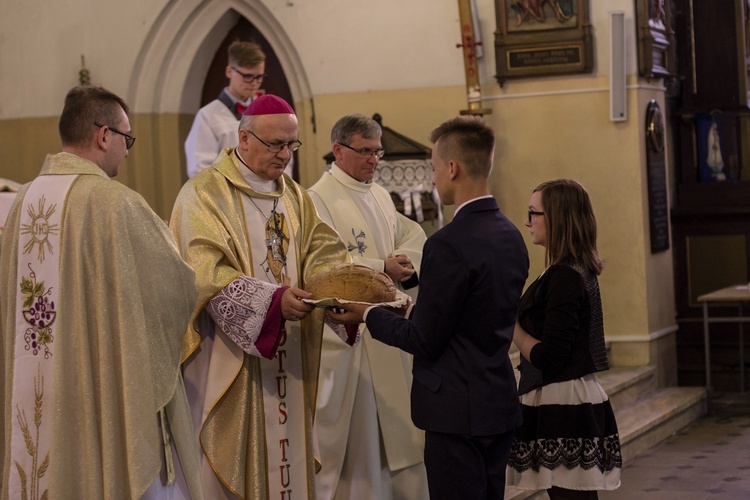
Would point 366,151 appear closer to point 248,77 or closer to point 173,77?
point 248,77

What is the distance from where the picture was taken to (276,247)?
4.34 m

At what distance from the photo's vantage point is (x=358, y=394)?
16.4 ft

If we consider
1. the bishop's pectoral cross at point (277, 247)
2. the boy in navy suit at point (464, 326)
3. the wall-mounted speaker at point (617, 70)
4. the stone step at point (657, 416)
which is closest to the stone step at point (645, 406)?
the stone step at point (657, 416)

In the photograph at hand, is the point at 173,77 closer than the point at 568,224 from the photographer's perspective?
No

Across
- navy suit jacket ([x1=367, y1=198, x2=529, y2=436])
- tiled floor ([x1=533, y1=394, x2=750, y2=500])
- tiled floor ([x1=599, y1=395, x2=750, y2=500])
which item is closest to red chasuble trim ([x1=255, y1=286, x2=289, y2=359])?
navy suit jacket ([x1=367, y1=198, x2=529, y2=436])

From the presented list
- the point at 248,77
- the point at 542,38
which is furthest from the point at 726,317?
the point at 248,77

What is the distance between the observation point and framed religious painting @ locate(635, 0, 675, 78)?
8555mm

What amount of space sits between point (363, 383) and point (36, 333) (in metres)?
1.73

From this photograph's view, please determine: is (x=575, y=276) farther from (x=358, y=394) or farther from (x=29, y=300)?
(x=29, y=300)

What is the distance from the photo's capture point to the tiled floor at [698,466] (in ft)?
21.1

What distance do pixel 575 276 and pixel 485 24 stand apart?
4.92m

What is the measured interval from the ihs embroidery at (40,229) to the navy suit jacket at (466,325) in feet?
3.71

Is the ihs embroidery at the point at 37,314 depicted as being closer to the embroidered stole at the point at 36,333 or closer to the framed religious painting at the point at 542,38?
the embroidered stole at the point at 36,333

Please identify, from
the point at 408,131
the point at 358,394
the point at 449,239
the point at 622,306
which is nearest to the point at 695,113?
the point at 622,306
